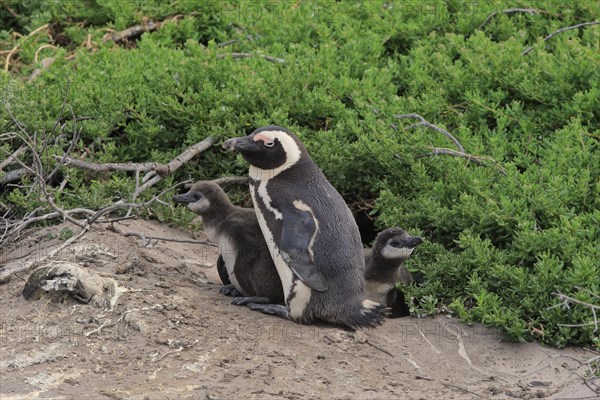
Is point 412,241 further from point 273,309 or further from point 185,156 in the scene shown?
point 185,156

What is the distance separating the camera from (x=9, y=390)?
476 centimetres

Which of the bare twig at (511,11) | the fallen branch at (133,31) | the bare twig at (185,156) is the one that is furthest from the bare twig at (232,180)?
the bare twig at (511,11)

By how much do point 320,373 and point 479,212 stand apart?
171cm

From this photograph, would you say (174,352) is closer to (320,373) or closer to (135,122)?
(320,373)

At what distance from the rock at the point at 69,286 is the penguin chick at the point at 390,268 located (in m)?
1.53

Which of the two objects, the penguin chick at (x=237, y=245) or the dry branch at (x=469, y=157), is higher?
the dry branch at (x=469, y=157)

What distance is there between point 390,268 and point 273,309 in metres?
0.83

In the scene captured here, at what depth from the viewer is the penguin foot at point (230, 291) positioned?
611cm

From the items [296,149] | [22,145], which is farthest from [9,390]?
[22,145]

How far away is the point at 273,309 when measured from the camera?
584cm

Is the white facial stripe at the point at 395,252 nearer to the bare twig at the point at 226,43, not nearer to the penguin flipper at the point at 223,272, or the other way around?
the penguin flipper at the point at 223,272

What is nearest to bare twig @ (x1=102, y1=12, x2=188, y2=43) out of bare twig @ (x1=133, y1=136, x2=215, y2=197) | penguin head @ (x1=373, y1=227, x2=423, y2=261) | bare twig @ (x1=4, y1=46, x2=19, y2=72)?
bare twig @ (x1=4, y1=46, x2=19, y2=72)

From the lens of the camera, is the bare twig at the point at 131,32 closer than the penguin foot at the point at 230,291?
No

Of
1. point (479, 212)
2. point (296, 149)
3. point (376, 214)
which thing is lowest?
point (376, 214)
